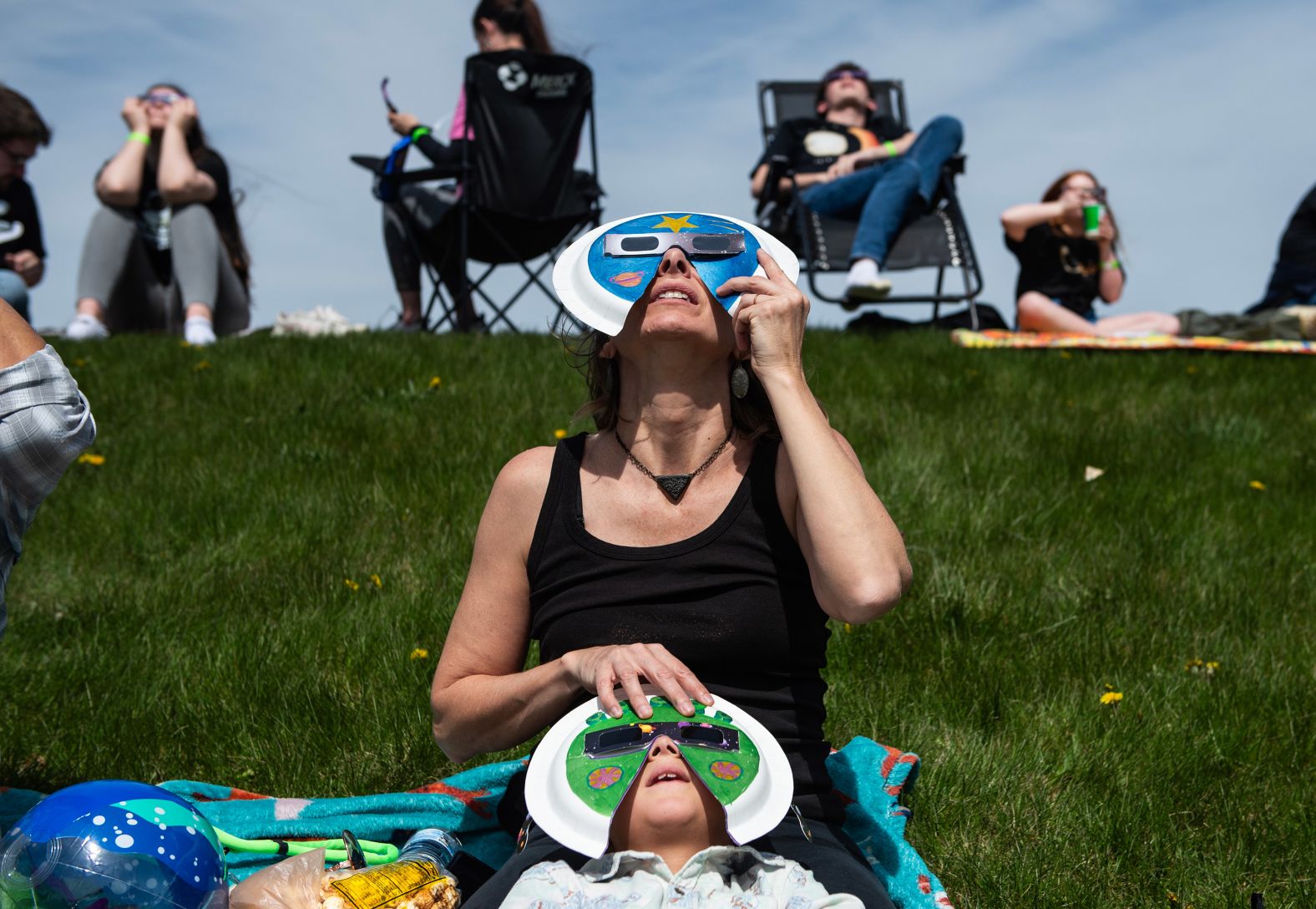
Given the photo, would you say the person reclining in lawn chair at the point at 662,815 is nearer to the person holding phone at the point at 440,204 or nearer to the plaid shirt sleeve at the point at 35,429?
the plaid shirt sleeve at the point at 35,429

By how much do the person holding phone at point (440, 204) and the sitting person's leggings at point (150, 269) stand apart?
111cm

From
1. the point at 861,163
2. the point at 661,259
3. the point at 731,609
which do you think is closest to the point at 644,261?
the point at 661,259

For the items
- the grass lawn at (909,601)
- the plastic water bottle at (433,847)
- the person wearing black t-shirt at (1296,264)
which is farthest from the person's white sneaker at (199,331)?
the person wearing black t-shirt at (1296,264)

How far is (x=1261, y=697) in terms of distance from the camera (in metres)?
3.30

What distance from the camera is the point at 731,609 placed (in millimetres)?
2273

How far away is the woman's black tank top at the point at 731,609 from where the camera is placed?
7.47ft

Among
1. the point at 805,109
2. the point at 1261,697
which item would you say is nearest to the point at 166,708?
the point at 1261,697

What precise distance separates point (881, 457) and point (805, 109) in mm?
6747

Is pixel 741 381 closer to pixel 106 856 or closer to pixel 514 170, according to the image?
pixel 106 856

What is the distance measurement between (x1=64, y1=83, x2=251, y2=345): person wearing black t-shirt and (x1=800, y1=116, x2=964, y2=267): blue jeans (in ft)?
13.1

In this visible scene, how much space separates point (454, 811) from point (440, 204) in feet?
21.0

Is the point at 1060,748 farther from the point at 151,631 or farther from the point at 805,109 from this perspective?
the point at 805,109

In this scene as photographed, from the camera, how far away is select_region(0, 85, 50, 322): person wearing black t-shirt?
778 cm

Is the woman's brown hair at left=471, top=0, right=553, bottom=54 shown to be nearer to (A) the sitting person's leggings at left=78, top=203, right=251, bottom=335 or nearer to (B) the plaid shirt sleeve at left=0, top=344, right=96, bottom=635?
(A) the sitting person's leggings at left=78, top=203, right=251, bottom=335
